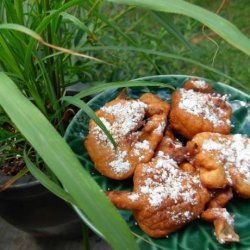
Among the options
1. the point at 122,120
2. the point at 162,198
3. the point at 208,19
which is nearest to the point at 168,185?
the point at 162,198

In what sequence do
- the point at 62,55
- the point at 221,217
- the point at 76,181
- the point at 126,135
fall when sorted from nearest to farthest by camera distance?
the point at 76,181 < the point at 221,217 < the point at 126,135 < the point at 62,55

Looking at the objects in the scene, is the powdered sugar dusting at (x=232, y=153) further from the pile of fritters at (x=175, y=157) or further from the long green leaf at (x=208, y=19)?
the long green leaf at (x=208, y=19)

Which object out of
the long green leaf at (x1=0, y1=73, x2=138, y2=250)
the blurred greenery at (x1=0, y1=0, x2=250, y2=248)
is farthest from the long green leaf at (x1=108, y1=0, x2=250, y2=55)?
the long green leaf at (x1=0, y1=73, x2=138, y2=250)

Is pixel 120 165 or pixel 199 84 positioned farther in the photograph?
pixel 199 84

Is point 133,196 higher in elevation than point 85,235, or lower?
higher

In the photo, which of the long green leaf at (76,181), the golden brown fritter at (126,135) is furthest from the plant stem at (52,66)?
the long green leaf at (76,181)

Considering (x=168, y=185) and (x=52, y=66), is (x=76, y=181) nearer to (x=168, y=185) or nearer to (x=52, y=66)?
(x=168, y=185)
